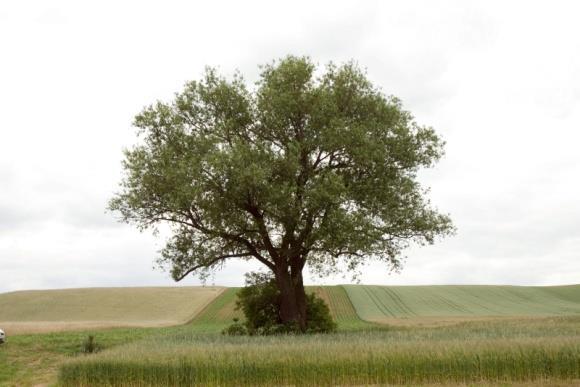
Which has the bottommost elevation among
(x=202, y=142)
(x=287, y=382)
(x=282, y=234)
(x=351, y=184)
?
(x=287, y=382)

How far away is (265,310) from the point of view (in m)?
40.2

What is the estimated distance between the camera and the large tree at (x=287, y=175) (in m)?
34.8

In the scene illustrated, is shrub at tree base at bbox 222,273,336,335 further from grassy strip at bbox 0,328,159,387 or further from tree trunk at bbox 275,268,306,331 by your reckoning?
grassy strip at bbox 0,328,159,387

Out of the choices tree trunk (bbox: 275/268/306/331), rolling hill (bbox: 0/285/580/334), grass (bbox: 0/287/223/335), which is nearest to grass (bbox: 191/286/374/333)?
rolling hill (bbox: 0/285/580/334)

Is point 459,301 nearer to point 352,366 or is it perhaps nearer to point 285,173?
point 285,173

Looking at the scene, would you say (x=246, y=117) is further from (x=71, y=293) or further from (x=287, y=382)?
(x=71, y=293)

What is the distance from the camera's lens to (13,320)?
251ft

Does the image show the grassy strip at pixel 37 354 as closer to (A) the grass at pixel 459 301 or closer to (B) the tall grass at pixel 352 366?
(B) the tall grass at pixel 352 366

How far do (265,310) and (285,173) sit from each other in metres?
10.2

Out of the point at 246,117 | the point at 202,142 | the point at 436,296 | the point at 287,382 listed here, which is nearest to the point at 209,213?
the point at 202,142

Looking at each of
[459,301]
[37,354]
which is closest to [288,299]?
[37,354]

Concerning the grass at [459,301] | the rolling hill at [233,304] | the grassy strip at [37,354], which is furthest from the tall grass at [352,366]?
the rolling hill at [233,304]

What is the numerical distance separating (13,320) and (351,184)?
188ft

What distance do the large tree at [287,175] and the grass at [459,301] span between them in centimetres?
2568
